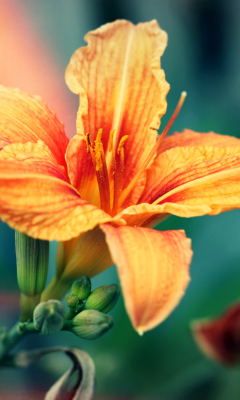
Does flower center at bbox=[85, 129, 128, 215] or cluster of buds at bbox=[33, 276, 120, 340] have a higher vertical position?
flower center at bbox=[85, 129, 128, 215]

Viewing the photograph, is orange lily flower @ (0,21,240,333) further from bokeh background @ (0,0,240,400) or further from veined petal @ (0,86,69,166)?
bokeh background @ (0,0,240,400)

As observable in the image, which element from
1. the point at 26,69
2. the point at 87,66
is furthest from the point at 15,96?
the point at 26,69

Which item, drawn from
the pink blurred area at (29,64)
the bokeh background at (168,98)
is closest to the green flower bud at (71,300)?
the bokeh background at (168,98)

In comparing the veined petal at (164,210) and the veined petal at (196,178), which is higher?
the veined petal at (196,178)

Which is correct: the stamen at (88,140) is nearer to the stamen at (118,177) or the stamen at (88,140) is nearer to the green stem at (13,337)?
the stamen at (118,177)

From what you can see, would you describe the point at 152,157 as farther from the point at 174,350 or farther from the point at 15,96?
the point at 174,350

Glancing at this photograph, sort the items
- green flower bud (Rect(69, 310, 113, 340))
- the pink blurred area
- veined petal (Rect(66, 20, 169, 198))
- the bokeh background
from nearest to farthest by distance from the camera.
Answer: green flower bud (Rect(69, 310, 113, 340)) < veined petal (Rect(66, 20, 169, 198)) < the bokeh background < the pink blurred area

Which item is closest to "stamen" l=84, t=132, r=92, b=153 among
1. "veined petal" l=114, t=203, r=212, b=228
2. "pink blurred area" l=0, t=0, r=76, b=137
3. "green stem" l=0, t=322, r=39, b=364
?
"veined petal" l=114, t=203, r=212, b=228
